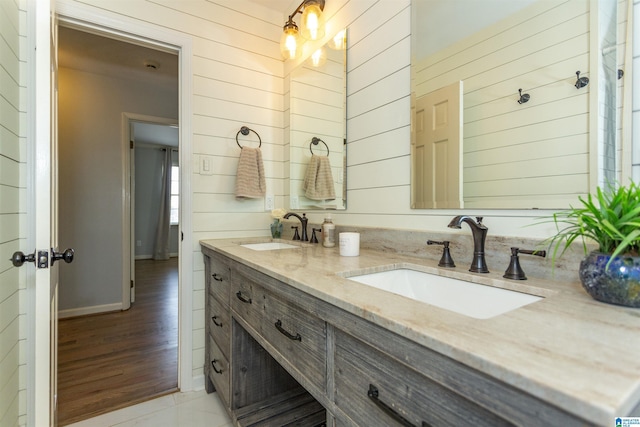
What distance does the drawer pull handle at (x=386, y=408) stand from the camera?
537 millimetres

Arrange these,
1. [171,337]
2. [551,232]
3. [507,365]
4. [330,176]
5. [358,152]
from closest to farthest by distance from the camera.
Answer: [507,365] < [551,232] < [358,152] < [330,176] < [171,337]

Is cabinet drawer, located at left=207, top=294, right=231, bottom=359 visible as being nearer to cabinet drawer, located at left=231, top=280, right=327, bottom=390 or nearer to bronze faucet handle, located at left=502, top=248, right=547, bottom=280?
cabinet drawer, located at left=231, top=280, right=327, bottom=390

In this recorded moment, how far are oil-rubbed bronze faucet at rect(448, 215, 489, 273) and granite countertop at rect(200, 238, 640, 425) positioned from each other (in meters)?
0.11

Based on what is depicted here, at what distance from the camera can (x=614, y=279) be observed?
23.0 inches

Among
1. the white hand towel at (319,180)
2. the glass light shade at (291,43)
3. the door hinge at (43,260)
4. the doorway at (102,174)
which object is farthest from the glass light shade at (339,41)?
the doorway at (102,174)

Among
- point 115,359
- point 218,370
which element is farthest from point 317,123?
point 115,359

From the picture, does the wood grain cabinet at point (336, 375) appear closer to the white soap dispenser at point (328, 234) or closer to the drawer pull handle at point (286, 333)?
the drawer pull handle at point (286, 333)

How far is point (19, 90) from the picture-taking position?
141 centimetres

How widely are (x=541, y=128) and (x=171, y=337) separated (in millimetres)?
2980

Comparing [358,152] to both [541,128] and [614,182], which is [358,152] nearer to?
[541,128]

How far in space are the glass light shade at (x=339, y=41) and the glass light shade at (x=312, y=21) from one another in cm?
14

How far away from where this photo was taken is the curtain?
21.4ft

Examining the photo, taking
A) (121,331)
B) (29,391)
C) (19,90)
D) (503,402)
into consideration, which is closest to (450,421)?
(503,402)

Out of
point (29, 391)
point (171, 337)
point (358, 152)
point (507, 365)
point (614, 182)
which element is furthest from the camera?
point (171, 337)
